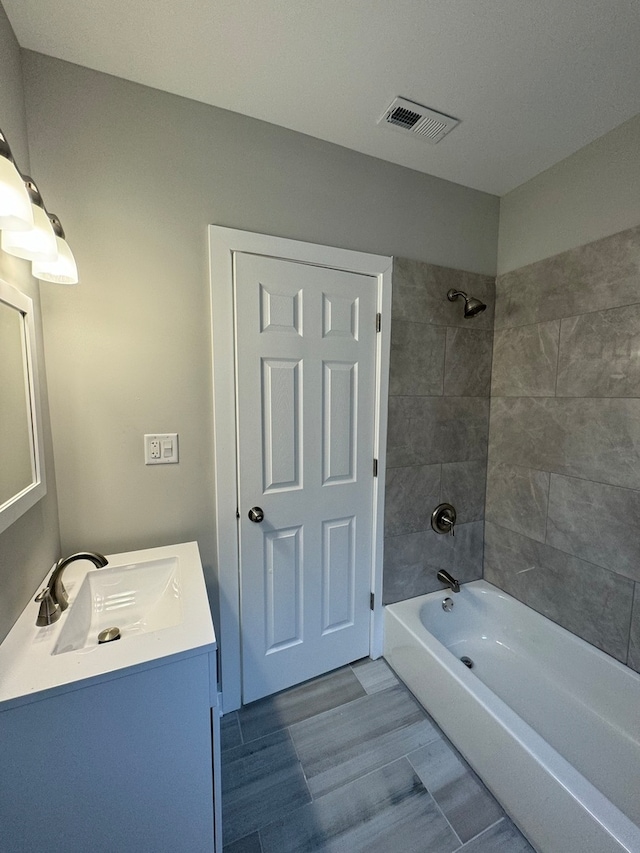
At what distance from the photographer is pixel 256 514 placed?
147cm

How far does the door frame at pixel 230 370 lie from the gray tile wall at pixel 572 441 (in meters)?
0.80

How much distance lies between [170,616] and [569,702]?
5.98ft

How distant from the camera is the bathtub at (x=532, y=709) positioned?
99cm

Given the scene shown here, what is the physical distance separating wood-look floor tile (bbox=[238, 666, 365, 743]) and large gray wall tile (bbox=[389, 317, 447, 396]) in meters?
1.51

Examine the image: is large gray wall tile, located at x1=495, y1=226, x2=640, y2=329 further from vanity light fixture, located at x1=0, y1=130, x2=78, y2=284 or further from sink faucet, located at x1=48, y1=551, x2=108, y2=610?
sink faucet, located at x1=48, y1=551, x2=108, y2=610

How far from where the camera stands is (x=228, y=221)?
1.36 m

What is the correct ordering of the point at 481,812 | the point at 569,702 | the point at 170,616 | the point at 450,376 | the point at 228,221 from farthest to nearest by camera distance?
1. the point at 450,376
2. the point at 569,702
3. the point at 228,221
4. the point at 481,812
5. the point at 170,616

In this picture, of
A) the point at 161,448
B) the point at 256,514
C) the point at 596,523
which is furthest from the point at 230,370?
the point at 596,523

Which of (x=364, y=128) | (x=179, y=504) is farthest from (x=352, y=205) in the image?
(x=179, y=504)

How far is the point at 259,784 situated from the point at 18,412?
1.56 m

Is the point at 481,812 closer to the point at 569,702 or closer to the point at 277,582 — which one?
the point at 569,702

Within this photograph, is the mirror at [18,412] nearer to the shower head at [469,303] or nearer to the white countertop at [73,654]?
the white countertop at [73,654]

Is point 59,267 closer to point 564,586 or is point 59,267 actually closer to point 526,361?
point 526,361

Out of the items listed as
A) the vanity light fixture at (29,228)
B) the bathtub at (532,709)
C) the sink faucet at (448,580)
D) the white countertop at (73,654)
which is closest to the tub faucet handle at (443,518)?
the sink faucet at (448,580)
